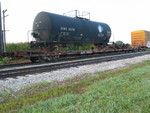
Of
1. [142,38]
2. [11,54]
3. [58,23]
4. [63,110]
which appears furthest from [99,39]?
[63,110]

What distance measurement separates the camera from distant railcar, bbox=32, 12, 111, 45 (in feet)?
50.4

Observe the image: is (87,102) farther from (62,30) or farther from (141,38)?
(141,38)

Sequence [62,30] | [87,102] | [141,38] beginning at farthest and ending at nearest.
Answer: [141,38] → [62,30] → [87,102]

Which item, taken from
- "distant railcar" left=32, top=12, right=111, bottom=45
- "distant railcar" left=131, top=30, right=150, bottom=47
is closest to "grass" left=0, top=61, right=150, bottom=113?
"distant railcar" left=32, top=12, right=111, bottom=45

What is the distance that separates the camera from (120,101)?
4.47 m

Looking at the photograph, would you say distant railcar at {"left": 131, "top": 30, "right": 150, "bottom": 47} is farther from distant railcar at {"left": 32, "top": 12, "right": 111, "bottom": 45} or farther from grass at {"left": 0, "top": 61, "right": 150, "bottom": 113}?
grass at {"left": 0, "top": 61, "right": 150, "bottom": 113}

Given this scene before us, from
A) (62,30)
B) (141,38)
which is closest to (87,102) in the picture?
(62,30)

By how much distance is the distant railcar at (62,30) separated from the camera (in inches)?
605

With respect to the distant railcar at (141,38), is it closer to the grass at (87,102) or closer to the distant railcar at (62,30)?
the distant railcar at (62,30)

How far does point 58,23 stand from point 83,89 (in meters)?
10.4

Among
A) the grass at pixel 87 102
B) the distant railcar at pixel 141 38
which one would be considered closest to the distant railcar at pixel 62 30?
the grass at pixel 87 102

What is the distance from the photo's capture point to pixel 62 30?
16.1 meters

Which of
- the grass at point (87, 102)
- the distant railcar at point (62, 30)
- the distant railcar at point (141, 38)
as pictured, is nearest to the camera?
the grass at point (87, 102)

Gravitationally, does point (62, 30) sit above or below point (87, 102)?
above
